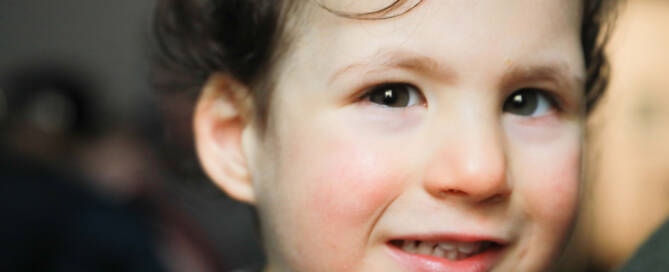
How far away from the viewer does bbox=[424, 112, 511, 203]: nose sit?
0.60 m

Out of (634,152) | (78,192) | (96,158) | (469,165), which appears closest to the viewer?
(469,165)

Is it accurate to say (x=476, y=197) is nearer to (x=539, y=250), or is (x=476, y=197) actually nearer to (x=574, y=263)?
(x=539, y=250)

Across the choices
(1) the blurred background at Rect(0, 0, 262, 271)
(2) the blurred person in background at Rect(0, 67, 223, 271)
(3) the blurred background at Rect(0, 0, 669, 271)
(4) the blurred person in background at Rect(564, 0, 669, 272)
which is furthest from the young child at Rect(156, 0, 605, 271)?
(4) the blurred person in background at Rect(564, 0, 669, 272)

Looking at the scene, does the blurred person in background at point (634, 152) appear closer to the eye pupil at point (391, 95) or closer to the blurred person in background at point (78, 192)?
the blurred person in background at point (78, 192)

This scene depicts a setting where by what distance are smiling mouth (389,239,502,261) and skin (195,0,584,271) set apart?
0.08 feet

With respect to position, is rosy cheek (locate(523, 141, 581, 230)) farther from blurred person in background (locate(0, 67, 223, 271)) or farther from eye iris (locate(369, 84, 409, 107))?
blurred person in background (locate(0, 67, 223, 271))

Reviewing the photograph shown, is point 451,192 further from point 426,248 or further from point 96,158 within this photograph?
point 96,158

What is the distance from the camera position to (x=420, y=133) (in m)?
0.63

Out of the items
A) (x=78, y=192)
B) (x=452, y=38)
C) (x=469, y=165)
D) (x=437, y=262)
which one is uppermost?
(x=452, y=38)

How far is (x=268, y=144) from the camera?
0.73 metres

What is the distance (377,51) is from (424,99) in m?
0.07

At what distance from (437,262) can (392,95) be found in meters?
0.18

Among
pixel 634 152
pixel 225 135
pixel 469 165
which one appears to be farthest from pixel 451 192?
pixel 634 152

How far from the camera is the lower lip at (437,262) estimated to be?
0.65m
